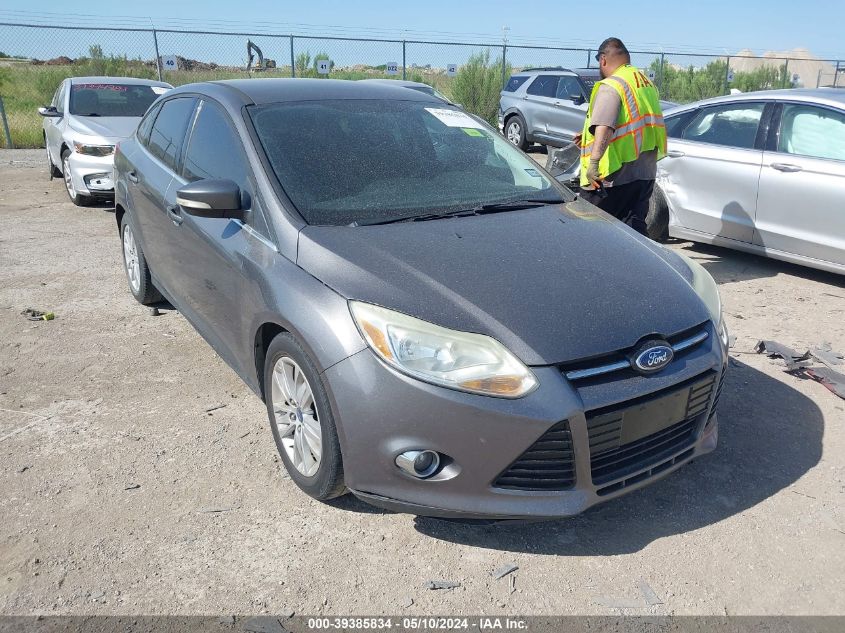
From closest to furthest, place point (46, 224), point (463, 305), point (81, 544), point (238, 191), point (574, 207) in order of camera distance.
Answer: point (463, 305), point (81, 544), point (238, 191), point (574, 207), point (46, 224)

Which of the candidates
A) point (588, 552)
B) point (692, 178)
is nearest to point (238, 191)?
point (588, 552)

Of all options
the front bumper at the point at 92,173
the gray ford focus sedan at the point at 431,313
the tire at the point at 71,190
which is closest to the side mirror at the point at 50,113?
the tire at the point at 71,190

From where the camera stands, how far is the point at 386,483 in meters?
2.64

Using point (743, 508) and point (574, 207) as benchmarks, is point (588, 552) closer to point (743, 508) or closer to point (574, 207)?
point (743, 508)

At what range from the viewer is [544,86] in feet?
46.9

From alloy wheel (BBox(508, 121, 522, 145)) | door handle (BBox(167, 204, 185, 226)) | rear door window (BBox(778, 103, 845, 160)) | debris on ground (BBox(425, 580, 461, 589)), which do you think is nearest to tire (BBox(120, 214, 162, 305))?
door handle (BBox(167, 204, 185, 226))

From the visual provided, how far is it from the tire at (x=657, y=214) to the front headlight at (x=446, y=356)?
4.94 metres

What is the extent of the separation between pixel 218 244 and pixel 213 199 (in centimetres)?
32

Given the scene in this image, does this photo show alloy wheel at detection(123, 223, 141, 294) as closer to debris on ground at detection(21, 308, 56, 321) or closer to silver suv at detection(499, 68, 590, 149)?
debris on ground at detection(21, 308, 56, 321)

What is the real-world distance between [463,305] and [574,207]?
1.39m

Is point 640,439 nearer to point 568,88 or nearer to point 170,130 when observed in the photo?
point 170,130

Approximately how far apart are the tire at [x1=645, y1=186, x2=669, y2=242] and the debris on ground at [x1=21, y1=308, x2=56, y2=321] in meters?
5.16

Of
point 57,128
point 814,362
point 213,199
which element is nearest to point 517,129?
point 57,128

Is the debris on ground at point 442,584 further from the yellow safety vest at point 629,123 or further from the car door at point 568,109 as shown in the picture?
the car door at point 568,109
